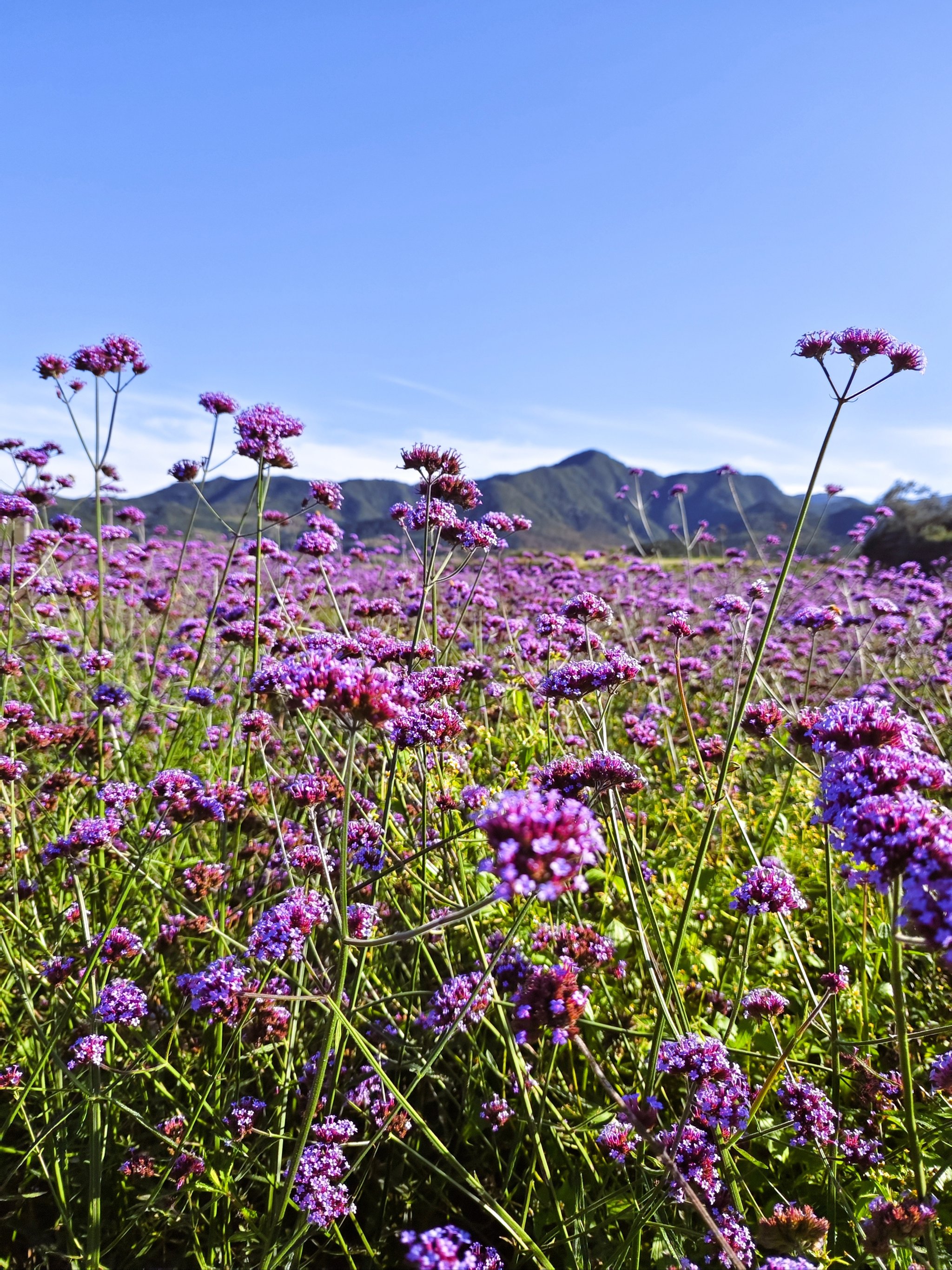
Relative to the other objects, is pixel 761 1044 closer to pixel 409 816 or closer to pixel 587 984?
pixel 587 984

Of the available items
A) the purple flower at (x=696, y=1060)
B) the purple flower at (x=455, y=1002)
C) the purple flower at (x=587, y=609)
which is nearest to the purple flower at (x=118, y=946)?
the purple flower at (x=455, y=1002)

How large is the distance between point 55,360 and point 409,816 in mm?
4051

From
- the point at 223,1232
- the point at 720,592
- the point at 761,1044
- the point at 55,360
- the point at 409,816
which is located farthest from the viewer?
the point at 720,592

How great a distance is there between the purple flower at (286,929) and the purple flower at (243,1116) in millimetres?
620

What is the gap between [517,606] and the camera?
9430 millimetres

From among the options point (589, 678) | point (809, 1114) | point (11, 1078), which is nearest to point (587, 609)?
point (589, 678)

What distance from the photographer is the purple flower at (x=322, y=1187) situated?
6.29 ft

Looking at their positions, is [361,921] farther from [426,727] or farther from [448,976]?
[448,976]

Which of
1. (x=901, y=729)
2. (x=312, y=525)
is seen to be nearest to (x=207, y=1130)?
(x=901, y=729)

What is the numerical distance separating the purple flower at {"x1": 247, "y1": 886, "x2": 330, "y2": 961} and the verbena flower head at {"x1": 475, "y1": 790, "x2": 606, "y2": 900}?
0.93 m

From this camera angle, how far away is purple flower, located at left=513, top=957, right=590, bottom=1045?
1738mm

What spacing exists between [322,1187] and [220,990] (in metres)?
0.64

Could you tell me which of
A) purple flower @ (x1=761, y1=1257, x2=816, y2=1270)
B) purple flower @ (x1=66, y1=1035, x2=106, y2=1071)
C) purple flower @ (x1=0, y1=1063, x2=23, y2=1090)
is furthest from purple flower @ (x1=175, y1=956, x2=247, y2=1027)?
purple flower @ (x1=761, y1=1257, x2=816, y2=1270)

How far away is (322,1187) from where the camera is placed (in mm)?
1970
